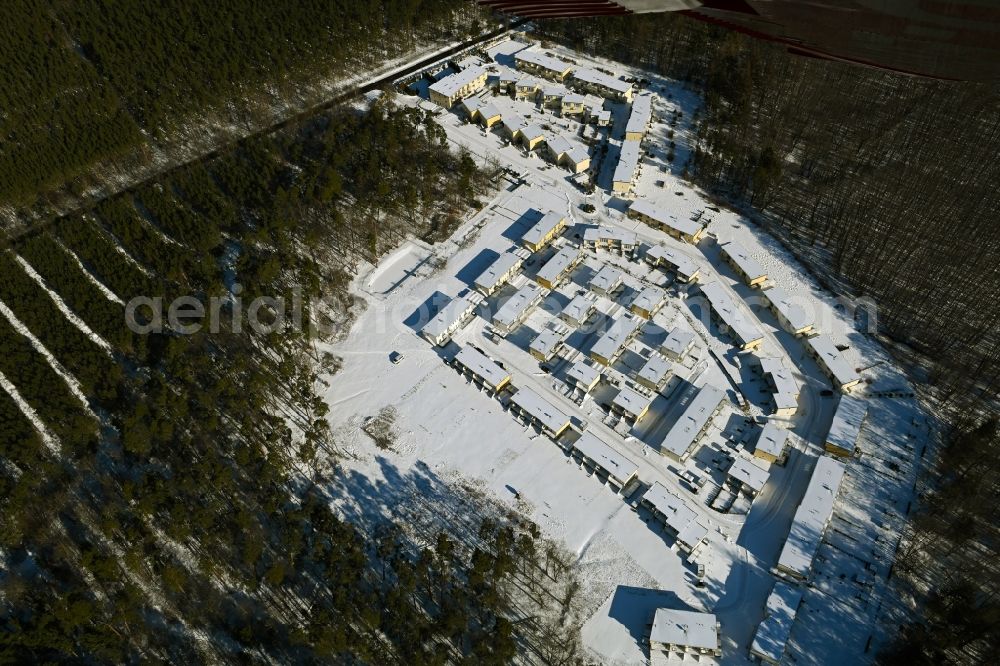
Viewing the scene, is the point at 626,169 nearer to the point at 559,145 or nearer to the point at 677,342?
the point at 559,145

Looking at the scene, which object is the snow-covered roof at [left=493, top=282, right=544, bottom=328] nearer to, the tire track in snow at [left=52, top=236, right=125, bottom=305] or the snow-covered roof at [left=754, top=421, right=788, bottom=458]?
the snow-covered roof at [left=754, top=421, right=788, bottom=458]

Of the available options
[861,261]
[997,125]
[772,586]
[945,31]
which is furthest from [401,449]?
[945,31]

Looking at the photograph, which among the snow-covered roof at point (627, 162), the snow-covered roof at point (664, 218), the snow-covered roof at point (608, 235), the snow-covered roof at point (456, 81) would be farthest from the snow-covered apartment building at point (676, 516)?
the snow-covered roof at point (456, 81)

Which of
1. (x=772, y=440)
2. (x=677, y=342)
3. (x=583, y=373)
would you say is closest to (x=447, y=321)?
(x=583, y=373)

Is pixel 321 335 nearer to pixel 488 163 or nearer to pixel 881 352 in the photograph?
pixel 488 163

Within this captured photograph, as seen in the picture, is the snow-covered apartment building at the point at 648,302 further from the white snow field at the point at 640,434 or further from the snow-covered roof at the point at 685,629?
the snow-covered roof at the point at 685,629
